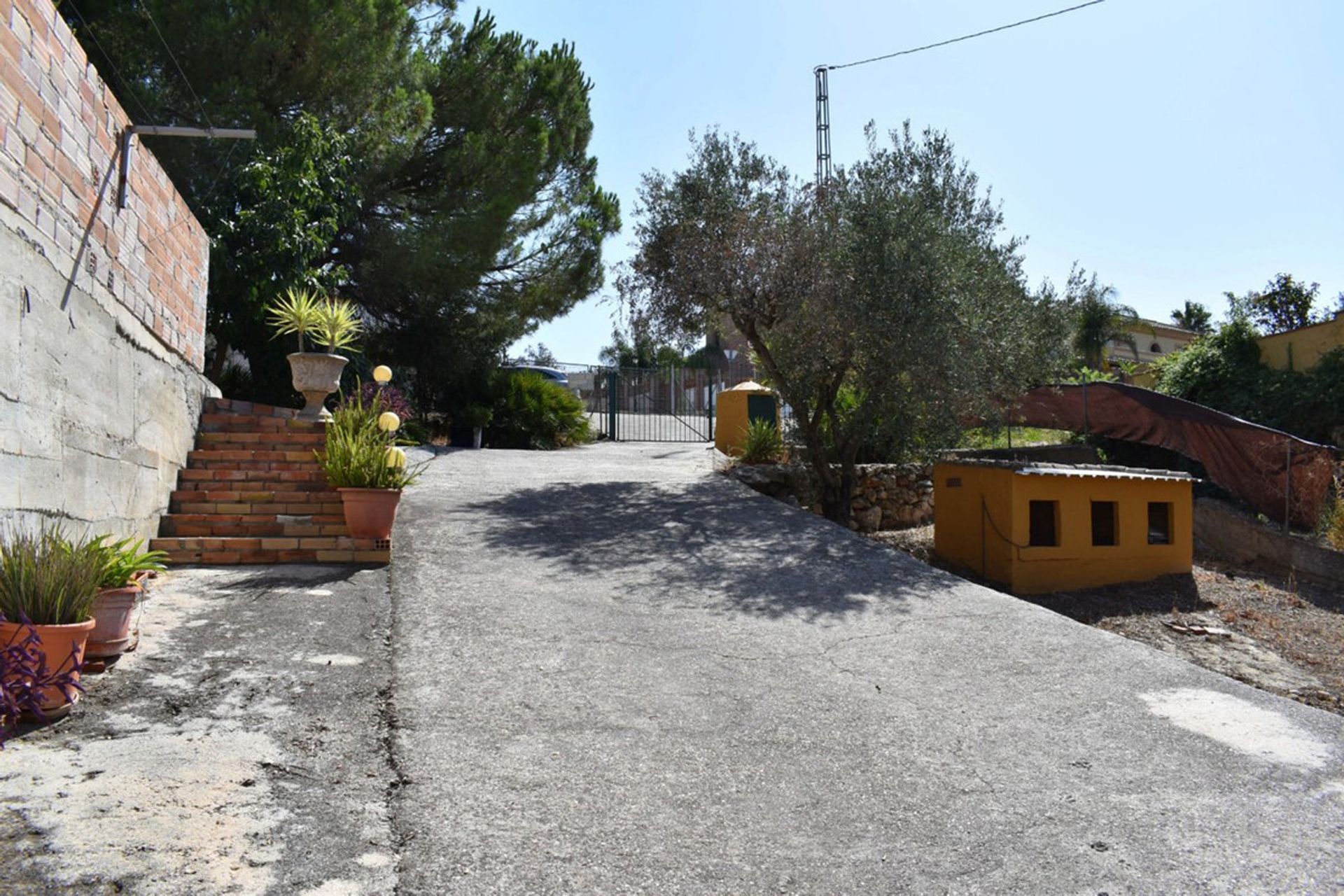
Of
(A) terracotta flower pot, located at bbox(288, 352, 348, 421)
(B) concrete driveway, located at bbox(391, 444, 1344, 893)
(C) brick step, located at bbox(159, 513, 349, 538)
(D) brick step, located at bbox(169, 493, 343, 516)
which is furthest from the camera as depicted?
(A) terracotta flower pot, located at bbox(288, 352, 348, 421)

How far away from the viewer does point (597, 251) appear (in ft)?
57.7

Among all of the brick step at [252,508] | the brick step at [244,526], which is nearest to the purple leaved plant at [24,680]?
the brick step at [244,526]

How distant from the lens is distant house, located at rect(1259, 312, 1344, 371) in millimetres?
18141

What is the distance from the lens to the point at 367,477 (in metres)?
6.73

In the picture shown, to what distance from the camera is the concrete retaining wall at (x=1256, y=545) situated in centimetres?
1206

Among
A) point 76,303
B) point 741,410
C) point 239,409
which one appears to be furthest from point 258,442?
point 741,410

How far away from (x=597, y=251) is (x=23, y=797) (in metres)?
15.4

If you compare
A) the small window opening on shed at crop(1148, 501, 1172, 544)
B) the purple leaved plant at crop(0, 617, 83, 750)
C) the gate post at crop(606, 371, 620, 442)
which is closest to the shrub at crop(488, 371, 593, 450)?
the gate post at crop(606, 371, 620, 442)

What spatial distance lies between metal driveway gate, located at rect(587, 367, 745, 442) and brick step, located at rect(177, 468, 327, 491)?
1239cm

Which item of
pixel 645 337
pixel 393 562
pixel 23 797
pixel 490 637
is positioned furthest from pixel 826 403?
pixel 23 797

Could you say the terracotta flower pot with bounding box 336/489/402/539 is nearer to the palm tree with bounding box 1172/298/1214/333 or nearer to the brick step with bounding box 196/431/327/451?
the brick step with bounding box 196/431/327/451

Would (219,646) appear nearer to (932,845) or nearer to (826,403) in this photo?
(932,845)

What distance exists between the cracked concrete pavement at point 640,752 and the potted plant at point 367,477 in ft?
1.20

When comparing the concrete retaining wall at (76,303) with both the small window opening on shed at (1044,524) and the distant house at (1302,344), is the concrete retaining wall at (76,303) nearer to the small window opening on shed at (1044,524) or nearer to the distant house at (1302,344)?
the small window opening on shed at (1044,524)
